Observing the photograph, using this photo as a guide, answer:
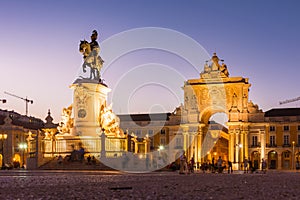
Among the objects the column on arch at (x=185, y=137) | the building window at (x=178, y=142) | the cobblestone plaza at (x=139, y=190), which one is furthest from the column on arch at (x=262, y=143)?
the cobblestone plaza at (x=139, y=190)

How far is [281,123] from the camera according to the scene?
91188 mm

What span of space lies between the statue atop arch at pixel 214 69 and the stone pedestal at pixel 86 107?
193 feet

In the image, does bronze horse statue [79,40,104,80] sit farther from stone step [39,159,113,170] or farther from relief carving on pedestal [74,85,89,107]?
stone step [39,159,113,170]

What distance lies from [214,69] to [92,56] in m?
58.9

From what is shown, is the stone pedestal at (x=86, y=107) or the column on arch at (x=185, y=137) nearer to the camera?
the stone pedestal at (x=86, y=107)

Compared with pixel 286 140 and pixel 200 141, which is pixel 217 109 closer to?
pixel 200 141

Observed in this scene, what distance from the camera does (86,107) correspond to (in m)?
35.6

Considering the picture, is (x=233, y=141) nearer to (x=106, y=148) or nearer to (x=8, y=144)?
(x=8, y=144)

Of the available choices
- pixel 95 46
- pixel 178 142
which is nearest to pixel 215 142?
pixel 178 142

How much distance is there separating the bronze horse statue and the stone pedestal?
940mm

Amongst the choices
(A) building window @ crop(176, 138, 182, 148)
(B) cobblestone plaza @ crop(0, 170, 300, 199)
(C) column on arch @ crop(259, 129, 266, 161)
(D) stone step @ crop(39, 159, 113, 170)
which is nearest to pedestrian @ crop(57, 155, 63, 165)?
(D) stone step @ crop(39, 159, 113, 170)

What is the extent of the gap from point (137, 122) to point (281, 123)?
27206mm

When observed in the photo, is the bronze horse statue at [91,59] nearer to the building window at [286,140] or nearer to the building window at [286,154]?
the building window at [286,154]

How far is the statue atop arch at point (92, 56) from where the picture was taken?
36.6m
